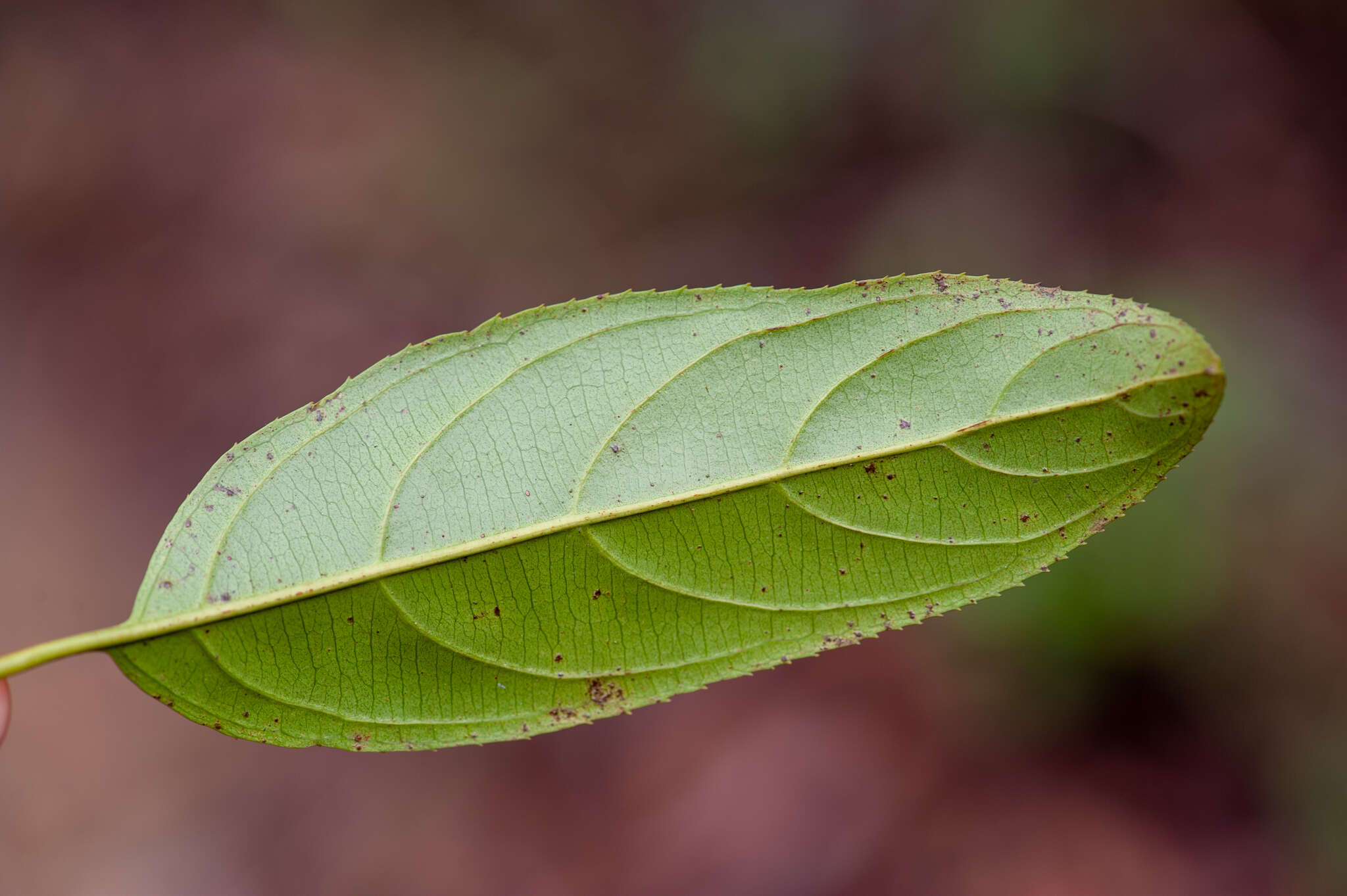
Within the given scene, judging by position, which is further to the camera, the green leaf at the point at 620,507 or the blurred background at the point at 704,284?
the blurred background at the point at 704,284

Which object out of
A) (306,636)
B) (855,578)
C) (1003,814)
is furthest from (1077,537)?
(1003,814)

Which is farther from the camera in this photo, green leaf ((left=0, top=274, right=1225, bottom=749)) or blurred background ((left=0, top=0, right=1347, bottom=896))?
blurred background ((left=0, top=0, right=1347, bottom=896))

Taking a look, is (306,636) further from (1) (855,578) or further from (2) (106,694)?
(2) (106,694)

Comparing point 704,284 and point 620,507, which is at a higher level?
point 704,284

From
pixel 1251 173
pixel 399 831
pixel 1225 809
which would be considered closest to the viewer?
pixel 1225 809
